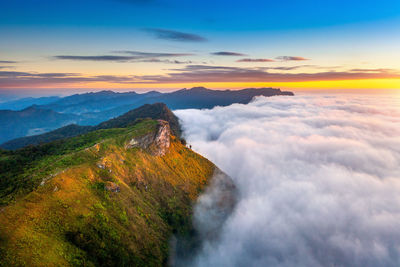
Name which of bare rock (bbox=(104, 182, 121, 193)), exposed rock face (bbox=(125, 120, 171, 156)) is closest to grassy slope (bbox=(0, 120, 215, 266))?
bare rock (bbox=(104, 182, 121, 193))

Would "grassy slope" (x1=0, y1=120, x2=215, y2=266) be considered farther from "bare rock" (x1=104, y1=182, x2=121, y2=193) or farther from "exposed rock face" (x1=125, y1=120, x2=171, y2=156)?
"exposed rock face" (x1=125, y1=120, x2=171, y2=156)

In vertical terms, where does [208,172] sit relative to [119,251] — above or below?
below

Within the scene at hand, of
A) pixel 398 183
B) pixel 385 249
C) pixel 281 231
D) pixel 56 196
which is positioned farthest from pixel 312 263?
pixel 398 183

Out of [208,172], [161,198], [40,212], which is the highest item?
[40,212]

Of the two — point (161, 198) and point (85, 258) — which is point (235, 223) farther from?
point (85, 258)

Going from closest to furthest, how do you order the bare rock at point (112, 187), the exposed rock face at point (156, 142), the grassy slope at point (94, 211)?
the grassy slope at point (94, 211)
the bare rock at point (112, 187)
the exposed rock face at point (156, 142)

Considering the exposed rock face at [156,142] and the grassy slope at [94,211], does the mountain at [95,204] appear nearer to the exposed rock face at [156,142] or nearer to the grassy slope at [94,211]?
the grassy slope at [94,211]

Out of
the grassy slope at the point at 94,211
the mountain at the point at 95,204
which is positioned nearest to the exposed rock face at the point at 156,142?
the mountain at the point at 95,204
